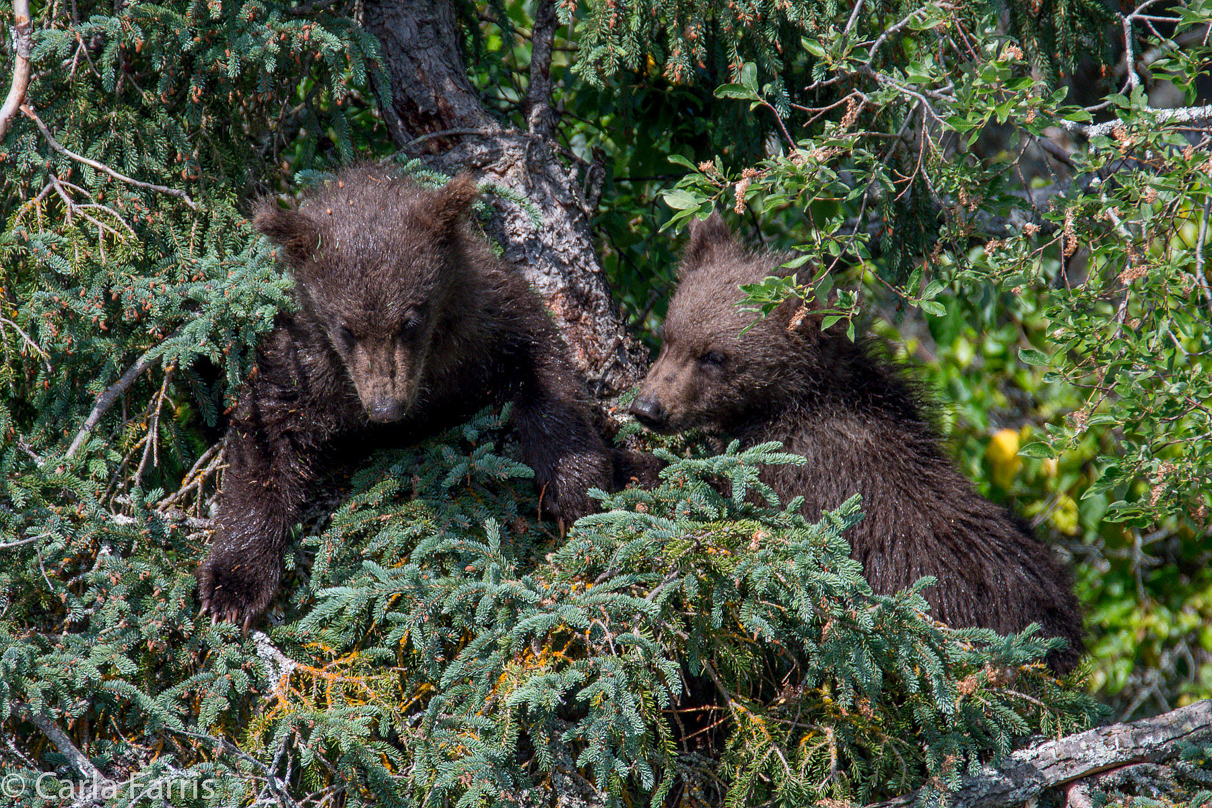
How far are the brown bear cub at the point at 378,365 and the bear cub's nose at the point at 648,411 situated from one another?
0.77 feet

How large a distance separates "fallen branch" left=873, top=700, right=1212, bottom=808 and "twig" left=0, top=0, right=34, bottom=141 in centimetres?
387

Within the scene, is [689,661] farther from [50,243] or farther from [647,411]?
[50,243]

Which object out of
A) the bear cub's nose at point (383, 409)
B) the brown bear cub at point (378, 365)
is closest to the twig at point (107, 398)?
the brown bear cub at point (378, 365)

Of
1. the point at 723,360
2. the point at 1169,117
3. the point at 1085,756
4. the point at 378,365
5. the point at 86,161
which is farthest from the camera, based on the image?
the point at 723,360

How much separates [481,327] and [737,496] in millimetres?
1358

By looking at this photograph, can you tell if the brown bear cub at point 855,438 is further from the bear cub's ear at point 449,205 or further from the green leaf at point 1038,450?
the bear cub's ear at point 449,205

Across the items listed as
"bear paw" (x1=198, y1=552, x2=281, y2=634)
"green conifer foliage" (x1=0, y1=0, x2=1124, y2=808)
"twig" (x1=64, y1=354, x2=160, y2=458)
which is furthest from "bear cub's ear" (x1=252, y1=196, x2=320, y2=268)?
"bear paw" (x1=198, y1=552, x2=281, y2=634)

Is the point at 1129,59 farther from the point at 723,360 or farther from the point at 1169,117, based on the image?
the point at 723,360

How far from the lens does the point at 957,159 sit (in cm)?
333

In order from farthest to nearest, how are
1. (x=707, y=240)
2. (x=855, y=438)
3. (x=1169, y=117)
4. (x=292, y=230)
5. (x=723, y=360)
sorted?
1. (x=707, y=240)
2. (x=723, y=360)
3. (x=855, y=438)
4. (x=292, y=230)
5. (x=1169, y=117)

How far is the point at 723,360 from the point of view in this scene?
14.0 ft

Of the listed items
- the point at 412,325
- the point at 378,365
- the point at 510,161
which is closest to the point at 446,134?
the point at 510,161

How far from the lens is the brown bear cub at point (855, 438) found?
378 cm

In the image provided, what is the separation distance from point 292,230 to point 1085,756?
329 cm
